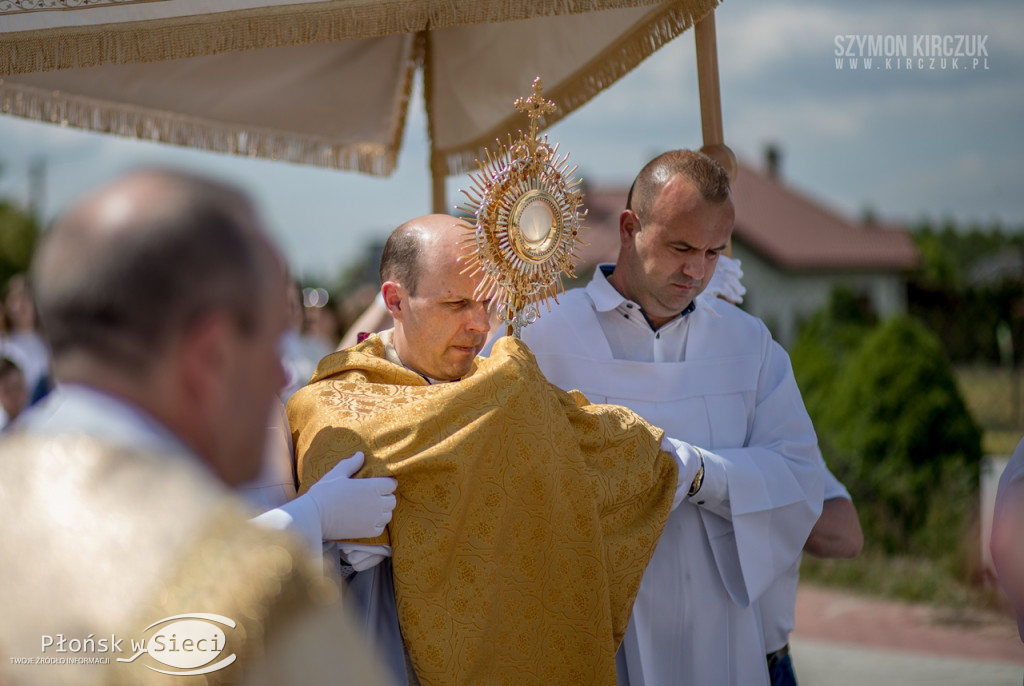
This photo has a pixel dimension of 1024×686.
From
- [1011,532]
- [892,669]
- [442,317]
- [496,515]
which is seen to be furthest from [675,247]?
[892,669]

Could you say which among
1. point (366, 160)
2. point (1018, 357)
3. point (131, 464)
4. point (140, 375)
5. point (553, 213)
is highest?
point (366, 160)

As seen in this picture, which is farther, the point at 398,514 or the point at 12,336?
the point at 12,336

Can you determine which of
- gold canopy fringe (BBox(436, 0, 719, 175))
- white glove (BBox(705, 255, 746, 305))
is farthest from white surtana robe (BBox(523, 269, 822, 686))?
gold canopy fringe (BBox(436, 0, 719, 175))

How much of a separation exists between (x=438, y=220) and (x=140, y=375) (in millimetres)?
1652

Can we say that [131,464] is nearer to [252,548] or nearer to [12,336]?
[252,548]

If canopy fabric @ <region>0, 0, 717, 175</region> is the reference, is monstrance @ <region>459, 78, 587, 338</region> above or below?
below

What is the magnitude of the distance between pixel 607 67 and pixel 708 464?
167 centimetres

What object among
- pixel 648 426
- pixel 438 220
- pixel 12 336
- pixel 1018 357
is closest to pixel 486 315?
pixel 438 220

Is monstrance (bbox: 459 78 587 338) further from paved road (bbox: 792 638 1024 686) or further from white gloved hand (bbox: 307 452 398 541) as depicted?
Answer: paved road (bbox: 792 638 1024 686)

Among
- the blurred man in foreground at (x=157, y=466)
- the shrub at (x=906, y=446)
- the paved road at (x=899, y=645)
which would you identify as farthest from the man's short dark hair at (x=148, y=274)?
the shrub at (x=906, y=446)

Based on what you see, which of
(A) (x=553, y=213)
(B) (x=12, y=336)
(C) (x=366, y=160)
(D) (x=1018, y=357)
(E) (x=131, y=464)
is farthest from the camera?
(D) (x=1018, y=357)

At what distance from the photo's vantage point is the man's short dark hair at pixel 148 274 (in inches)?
46.6

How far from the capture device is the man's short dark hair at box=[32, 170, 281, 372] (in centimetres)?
118

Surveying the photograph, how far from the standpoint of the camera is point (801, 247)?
1282 inches
